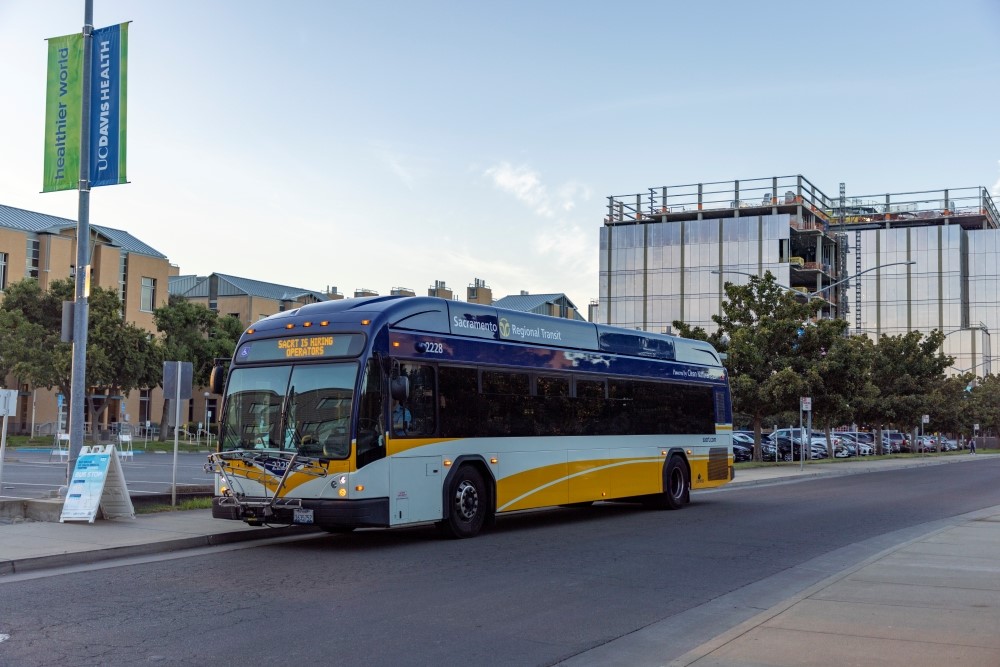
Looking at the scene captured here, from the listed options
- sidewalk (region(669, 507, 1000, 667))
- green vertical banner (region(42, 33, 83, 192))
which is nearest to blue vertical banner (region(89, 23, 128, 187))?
green vertical banner (region(42, 33, 83, 192))

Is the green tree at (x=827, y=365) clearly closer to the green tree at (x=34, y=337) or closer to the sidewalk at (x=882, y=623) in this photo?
the sidewalk at (x=882, y=623)

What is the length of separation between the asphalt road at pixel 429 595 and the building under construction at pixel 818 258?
7325cm

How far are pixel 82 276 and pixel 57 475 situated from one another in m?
13.6

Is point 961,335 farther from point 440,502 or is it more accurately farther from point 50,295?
point 440,502

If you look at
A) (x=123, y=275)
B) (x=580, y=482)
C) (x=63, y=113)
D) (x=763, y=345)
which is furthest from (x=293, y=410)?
A: (x=123, y=275)

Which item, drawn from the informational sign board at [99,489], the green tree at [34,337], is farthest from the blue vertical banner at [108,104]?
the green tree at [34,337]

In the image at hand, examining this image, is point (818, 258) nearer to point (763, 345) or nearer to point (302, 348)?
point (763, 345)

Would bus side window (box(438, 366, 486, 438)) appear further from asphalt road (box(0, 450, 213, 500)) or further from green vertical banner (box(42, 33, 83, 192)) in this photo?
green vertical banner (box(42, 33, 83, 192))

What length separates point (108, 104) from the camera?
16.6m

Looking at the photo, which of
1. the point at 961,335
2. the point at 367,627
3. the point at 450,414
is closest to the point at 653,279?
the point at 961,335

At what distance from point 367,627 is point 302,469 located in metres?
5.04

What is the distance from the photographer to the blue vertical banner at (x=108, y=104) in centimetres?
1648

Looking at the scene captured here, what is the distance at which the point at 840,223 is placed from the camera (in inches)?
4040

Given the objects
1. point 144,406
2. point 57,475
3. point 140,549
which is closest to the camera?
point 140,549
